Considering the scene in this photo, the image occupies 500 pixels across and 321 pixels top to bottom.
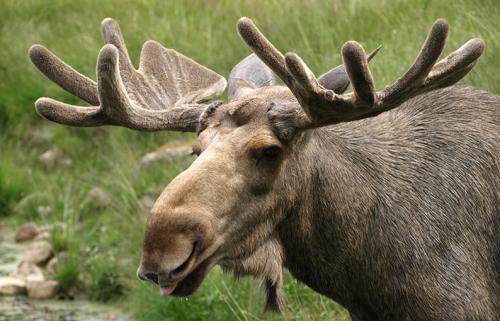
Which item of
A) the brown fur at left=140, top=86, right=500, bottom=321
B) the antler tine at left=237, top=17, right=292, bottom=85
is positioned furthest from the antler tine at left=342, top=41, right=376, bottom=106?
the brown fur at left=140, top=86, right=500, bottom=321

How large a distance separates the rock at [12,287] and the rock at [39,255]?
0.36m

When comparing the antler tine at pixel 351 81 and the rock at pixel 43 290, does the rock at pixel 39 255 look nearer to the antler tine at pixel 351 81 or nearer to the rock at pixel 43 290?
the rock at pixel 43 290

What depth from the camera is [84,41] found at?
1054cm

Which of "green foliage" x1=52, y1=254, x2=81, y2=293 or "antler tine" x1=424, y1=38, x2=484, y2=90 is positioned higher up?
"antler tine" x1=424, y1=38, x2=484, y2=90

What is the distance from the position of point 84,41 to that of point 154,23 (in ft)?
2.18

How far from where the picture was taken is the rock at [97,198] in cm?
894

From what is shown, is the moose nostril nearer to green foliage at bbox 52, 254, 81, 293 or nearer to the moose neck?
the moose neck

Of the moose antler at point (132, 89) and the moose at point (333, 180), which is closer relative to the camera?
the moose at point (333, 180)

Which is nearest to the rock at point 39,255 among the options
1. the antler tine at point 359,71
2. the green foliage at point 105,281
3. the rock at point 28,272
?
the rock at point 28,272

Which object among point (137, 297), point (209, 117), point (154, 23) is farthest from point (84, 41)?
point (209, 117)

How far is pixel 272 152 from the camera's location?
4.35 m

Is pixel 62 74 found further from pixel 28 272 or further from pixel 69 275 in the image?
pixel 28 272

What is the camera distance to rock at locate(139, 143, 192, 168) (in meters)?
8.35

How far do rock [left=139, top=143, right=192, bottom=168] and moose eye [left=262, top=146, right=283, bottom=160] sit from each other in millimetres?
3852
